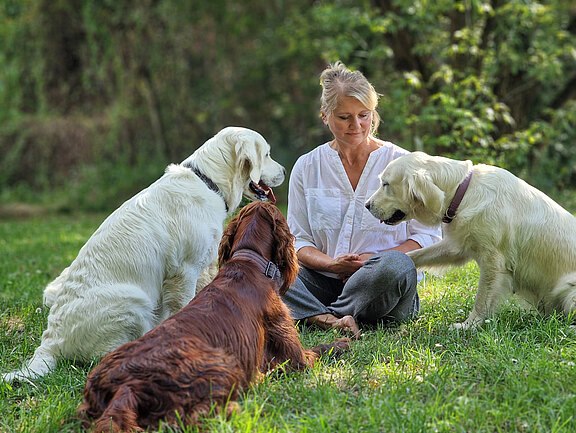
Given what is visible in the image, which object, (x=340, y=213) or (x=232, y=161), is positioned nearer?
(x=232, y=161)

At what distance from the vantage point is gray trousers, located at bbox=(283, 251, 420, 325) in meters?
3.78

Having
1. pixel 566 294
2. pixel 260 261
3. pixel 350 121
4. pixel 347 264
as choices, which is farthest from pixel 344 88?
pixel 566 294

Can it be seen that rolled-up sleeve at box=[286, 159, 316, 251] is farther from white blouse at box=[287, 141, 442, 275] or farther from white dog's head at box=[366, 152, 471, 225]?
white dog's head at box=[366, 152, 471, 225]

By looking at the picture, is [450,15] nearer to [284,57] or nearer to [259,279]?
[284,57]

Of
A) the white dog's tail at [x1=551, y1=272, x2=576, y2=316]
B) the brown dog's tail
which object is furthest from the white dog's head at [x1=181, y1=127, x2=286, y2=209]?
the white dog's tail at [x1=551, y1=272, x2=576, y2=316]

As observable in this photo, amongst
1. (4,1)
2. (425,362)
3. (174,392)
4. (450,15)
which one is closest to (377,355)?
Result: (425,362)

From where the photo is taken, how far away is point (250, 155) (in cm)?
398

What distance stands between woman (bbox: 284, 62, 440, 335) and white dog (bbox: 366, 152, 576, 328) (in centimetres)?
31

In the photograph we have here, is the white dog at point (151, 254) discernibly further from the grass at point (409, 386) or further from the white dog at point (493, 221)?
the white dog at point (493, 221)

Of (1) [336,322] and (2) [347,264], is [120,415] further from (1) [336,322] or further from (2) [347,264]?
(2) [347,264]

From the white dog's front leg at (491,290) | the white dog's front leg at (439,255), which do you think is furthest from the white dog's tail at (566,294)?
the white dog's front leg at (439,255)

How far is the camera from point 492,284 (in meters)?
3.88

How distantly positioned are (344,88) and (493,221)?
1315mm

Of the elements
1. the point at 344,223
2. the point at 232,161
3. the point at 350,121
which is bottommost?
the point at 344,223
